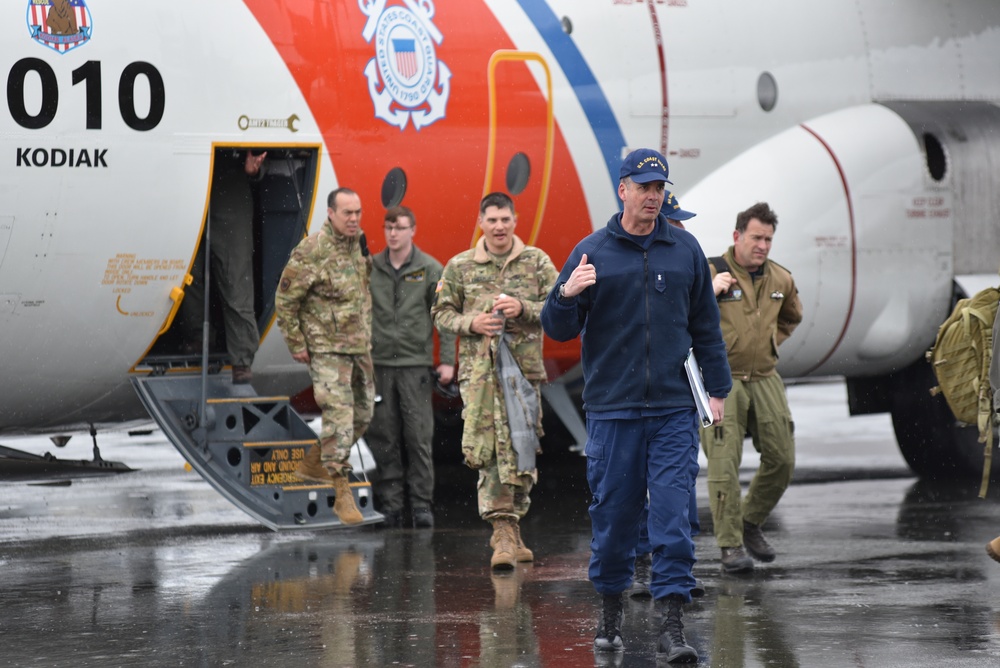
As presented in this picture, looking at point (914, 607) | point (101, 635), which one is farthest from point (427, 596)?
point (914, 607)

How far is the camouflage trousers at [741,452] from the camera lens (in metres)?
7.68

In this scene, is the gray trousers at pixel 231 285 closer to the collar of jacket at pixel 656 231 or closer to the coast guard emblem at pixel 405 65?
the coast guard emblem at pixel 405 65

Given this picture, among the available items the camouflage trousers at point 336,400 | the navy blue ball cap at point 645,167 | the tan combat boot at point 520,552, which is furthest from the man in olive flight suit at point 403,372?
the navy blue ball cap at point 645,167

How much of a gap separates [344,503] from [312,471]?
1.09 ft

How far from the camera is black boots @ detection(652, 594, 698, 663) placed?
575cm

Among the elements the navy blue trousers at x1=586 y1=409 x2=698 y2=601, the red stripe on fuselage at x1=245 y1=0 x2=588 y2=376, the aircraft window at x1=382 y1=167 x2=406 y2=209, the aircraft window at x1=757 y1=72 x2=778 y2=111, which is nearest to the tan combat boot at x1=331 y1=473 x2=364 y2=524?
the red stripe on fuselage at x1=245 y1=0 x2=588 y2=376

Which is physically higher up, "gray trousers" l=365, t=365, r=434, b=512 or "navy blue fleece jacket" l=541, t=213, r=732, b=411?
"navy blue fleece jacket" l=541, t=213, r=732, b=411

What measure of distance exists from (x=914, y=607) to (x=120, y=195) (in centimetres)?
481

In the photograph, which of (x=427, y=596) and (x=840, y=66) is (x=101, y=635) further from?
(x=840, y=66)

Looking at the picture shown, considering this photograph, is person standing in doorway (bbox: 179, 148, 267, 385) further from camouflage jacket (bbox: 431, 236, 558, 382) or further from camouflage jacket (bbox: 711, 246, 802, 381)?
camouflage jacket (bbox: 711, 246, 802, 381)

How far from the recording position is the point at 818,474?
12883 millimetres

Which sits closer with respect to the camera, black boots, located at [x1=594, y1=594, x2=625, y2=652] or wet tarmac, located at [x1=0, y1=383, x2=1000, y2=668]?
black boots, located at [x1=594, y1=594, x2=625, y2=652]

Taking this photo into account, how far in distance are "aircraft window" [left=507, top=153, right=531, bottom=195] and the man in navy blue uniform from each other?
4140 mm

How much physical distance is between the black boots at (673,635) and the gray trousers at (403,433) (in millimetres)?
4180
